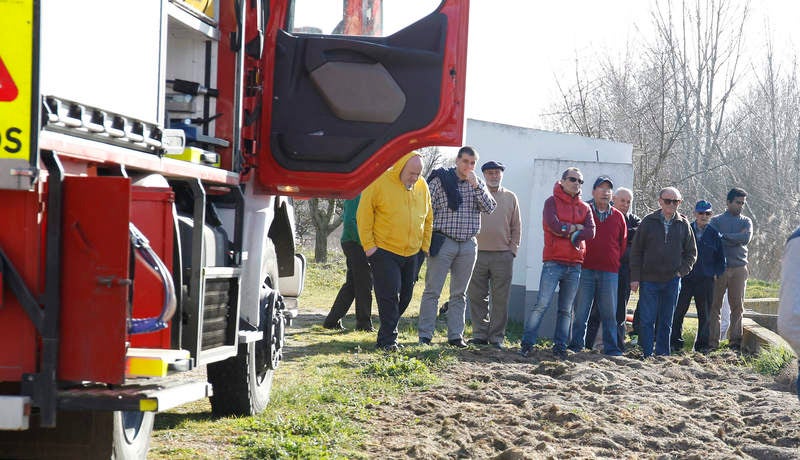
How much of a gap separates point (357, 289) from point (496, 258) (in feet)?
5.36

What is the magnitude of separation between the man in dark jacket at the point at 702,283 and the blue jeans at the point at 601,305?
1.67 m

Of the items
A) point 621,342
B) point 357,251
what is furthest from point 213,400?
point 621,342

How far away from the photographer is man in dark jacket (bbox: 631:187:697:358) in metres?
12.0

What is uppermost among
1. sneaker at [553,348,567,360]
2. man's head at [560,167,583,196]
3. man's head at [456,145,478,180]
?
man's head at [456,145,478,180]

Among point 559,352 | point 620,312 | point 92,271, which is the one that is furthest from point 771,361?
point 92,271

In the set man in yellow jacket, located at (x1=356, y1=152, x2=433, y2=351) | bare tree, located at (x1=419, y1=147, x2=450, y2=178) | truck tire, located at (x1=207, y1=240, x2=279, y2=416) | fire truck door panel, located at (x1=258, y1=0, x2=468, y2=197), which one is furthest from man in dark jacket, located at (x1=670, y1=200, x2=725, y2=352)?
bare tree, located at (x1=419, y1=147, x2=450, y2=178)

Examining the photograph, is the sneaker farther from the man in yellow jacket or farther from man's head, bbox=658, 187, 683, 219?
man's head, bbox=658, 187, 683, 219

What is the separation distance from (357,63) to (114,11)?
2.34 m

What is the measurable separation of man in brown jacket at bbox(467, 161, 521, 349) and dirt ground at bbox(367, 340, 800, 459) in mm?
1275

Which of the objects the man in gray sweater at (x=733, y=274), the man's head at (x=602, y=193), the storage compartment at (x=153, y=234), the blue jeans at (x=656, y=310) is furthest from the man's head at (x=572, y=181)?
the storage compartment at (x=153, y=234)

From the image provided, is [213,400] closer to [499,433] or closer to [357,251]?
[499,433]

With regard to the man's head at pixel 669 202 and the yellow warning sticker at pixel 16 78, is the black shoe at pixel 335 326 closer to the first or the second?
the man's head at pixel 669 202

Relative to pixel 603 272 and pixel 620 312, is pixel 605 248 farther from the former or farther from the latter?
pixel 620 312

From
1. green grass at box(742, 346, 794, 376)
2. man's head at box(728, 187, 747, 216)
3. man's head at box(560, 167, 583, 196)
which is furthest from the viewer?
man's head at box(728, 187, 747, 216)
